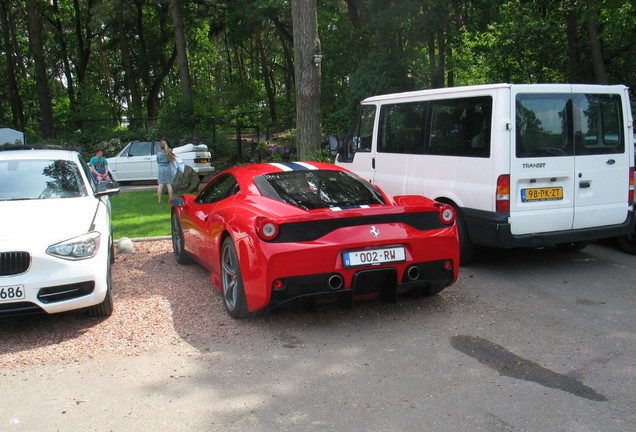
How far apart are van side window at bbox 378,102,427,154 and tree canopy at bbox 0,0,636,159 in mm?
4432

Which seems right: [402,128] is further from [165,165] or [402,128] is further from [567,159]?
[165,165]

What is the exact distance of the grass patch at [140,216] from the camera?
983 cm

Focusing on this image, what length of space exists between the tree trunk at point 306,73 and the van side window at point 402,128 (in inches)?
168

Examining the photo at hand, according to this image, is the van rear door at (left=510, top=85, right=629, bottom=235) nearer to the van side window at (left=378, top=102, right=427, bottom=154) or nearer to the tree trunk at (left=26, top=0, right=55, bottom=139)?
the van side window at (left=378, top=102, right=427, bottom=154)

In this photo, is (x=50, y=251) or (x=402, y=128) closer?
(x=50, y=251)

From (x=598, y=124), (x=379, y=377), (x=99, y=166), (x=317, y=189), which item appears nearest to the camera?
(x=379, y=377)

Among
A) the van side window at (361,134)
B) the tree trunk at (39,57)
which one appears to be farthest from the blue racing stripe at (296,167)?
the tree trunk at (39,57)

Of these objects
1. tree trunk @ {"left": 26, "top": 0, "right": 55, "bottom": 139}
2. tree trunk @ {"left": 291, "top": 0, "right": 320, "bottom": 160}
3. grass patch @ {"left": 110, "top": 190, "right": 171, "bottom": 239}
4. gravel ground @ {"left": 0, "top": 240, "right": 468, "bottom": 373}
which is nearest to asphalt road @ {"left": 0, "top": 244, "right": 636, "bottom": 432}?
gravel ground @ {"left": 0, "top": 240, "right": 468, "bottom": 373}

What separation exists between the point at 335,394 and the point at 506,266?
4.13 meters

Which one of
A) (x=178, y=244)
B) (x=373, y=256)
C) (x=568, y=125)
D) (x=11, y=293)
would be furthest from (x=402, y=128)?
(x=11, y=293)

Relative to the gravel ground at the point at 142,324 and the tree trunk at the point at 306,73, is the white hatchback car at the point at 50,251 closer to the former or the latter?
the gravel ground at the point at 142,324

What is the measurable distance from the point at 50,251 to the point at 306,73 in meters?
8.30

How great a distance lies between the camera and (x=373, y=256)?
4.73m

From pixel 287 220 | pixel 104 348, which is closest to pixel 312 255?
pixel 287 220
